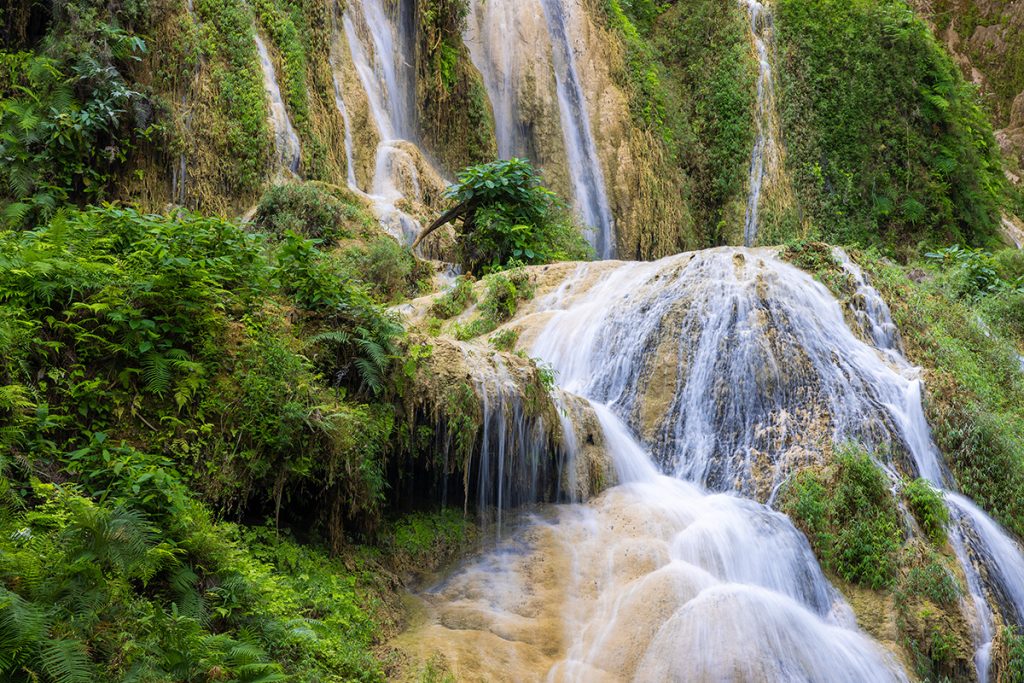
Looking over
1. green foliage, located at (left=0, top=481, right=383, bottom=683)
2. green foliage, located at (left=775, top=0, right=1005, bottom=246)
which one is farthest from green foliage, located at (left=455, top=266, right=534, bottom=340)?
green foliage, located at (left=775, top=0, right=1005, bottom=246)

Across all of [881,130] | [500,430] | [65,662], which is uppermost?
[881,130]

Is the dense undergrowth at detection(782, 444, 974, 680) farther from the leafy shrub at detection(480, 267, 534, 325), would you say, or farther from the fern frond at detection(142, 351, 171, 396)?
the fern frond at detection(142, 351, 171, 396)

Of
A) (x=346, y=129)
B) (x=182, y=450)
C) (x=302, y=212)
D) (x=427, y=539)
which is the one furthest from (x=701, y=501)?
(x=346, y=129)

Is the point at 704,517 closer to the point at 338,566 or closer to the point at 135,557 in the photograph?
the point at 338,566

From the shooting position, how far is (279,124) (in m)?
14.2

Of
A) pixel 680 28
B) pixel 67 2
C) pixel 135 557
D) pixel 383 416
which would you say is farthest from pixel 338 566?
pixel 680 28

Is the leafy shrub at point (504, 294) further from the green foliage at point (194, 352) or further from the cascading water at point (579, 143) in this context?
the cascading water at point (579, 143)

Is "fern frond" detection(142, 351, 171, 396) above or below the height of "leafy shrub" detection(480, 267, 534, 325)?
below

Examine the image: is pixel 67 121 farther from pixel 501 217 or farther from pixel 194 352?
pixel 194 352

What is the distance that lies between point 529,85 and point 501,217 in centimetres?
839

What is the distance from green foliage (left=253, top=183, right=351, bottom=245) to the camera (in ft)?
39.3

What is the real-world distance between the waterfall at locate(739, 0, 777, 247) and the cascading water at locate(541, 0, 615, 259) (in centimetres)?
464

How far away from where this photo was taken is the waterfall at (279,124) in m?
14.0

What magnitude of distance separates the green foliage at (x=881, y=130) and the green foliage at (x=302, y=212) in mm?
16514
